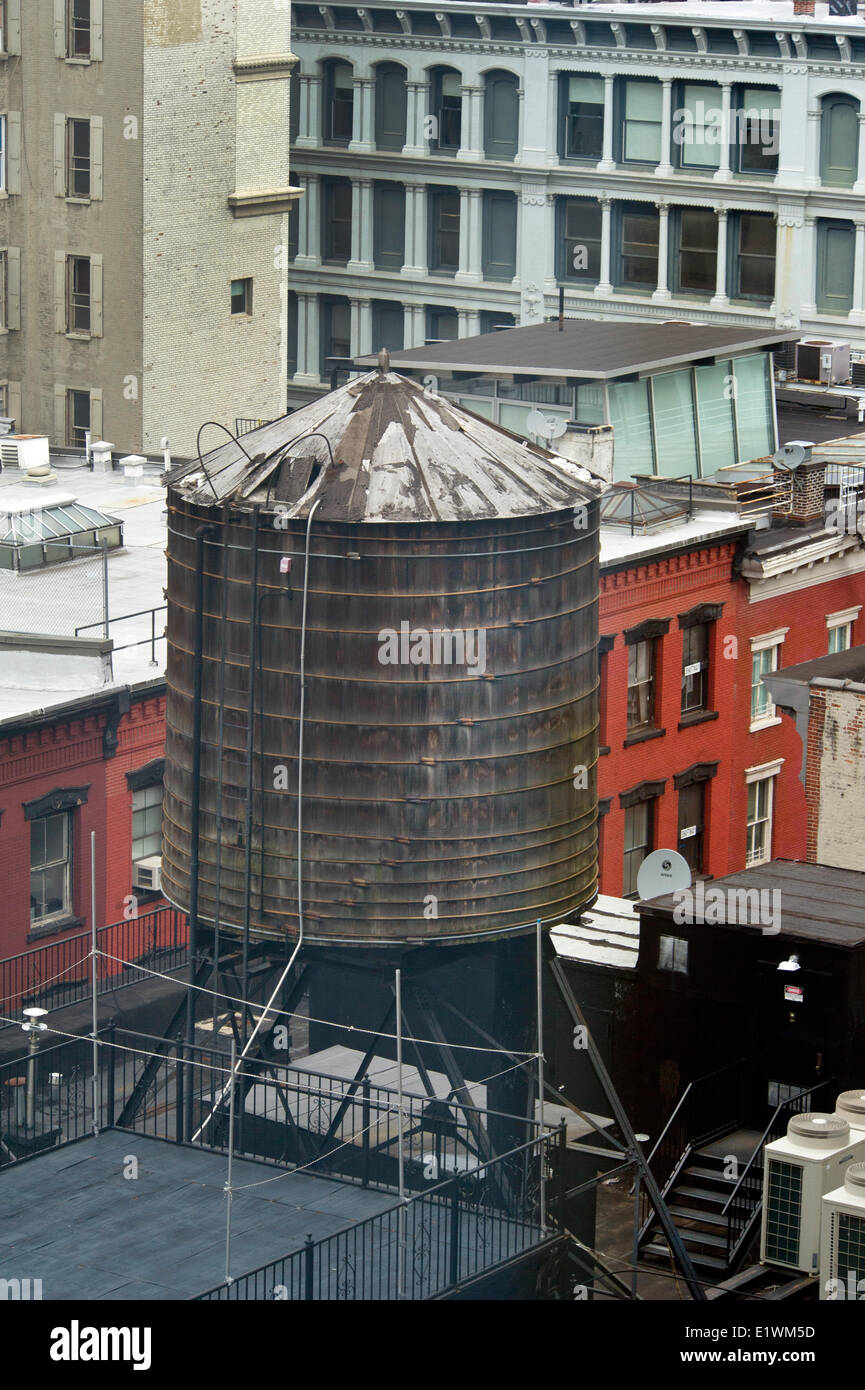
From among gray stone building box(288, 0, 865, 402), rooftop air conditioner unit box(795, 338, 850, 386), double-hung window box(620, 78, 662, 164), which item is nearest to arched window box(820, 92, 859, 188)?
gray stone building box(288, 0, 865, 402)

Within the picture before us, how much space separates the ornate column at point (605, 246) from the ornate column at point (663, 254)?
6.39 feet

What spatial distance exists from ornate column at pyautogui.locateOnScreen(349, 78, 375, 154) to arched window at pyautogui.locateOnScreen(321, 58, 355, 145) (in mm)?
578

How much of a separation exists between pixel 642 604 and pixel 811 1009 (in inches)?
634

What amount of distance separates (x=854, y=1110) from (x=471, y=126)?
75.6 m

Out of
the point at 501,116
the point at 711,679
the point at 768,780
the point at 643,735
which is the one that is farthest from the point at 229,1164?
the point at 501,116

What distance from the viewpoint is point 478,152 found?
108m

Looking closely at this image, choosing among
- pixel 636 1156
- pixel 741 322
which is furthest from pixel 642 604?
pixel 741 322

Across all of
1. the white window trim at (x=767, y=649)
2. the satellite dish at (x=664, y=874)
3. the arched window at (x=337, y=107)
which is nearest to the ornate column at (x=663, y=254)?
the arched window at (x=337, y=107)

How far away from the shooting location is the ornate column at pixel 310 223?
371 ft

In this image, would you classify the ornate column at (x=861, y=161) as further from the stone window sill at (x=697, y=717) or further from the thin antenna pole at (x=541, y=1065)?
the thin antenna pole at (x=541, y=1065)

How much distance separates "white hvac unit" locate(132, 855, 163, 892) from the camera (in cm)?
4541

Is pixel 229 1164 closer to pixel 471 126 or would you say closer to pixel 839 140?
pixel 839 140

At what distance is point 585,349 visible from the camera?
2522 inches

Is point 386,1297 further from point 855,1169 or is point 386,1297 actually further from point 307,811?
point 855,1169
